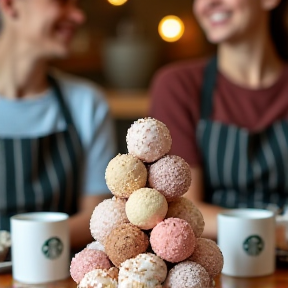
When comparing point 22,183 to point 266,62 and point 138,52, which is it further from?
point 138,52

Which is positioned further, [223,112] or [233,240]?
[223,112]

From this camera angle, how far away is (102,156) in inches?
68.6

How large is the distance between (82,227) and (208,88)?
543 millimetres

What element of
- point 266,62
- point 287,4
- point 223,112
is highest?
point 287,4

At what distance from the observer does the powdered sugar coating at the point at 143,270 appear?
76 cm

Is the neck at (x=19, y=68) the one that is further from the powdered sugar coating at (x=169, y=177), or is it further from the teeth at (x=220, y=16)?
the powdered sugar coating at (x=169, y=177)

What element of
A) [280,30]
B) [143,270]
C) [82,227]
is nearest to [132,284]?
[143,270]

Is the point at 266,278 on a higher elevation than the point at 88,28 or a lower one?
lower

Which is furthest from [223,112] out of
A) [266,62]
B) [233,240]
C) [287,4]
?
[233,240]

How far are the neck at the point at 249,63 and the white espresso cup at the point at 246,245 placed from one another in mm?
794

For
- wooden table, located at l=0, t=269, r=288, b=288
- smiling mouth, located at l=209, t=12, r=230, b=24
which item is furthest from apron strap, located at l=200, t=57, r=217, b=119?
wooden table, located at l=0, t=269, r=288, b=288

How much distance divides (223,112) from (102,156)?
0.34 meters

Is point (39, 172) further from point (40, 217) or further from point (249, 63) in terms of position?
point (249, 63)

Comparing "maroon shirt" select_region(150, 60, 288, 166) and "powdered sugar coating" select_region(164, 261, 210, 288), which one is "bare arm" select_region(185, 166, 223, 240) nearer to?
"maroon shirt" select_region(150, 60, 288, 166)
